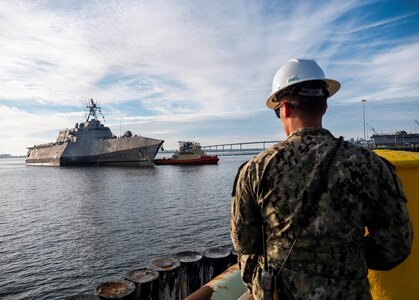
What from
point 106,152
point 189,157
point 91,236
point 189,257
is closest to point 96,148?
point 106,152

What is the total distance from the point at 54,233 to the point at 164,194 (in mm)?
12243

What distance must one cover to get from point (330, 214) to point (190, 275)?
196 inches

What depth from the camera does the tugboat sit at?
6291cm

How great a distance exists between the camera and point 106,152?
65000mm

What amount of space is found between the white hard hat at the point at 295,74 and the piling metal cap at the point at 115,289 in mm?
4083

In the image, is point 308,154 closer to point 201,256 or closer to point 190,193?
point 201,256

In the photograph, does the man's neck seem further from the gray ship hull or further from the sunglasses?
the gray ship hull

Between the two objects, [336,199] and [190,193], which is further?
[190,193]

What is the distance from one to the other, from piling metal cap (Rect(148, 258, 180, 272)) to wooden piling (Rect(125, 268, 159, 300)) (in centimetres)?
18

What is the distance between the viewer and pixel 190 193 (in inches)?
1070

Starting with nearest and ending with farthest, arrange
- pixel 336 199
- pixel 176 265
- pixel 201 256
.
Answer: pixel 336 199, pixel 176 265, pixel 201 256

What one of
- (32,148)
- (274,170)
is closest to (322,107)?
(274,170)

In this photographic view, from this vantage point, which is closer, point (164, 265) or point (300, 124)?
point (300, 124)

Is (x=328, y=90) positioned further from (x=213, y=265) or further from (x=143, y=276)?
(x=213, y=265)
